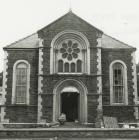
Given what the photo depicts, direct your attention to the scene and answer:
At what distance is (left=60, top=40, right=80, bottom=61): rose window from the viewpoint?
100 feet

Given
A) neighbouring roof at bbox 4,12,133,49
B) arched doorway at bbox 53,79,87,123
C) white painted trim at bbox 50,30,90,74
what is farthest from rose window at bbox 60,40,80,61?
neighbouring roof at bbox 4,12,133,49

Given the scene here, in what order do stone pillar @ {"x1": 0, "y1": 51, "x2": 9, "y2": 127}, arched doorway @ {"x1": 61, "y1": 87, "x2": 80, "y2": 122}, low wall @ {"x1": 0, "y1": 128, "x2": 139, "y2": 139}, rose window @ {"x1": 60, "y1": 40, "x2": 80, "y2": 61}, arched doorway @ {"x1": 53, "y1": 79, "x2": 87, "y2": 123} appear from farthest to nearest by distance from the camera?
arched doorway @ {"x1": 61, "y1": 87, "x2": 80, "y2": 122} → rose window @ {"x1": 60, "y1": 40, "x2": 80, "y2": 61} → stone pillar @ {"x1": 0, "y1": 51, "x2": 9, "y2": 127} → arched doorway @ {"x1": 53, "y1": 79, "x2": 87, "y2": 123} → low wall @ {"x1": 0, "y1": 128, "x2": 139, "y2": 139}

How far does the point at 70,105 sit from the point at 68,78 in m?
3.28

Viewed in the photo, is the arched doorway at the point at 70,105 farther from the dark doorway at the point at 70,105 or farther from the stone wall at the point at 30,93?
the stone wall at the point at 30,93

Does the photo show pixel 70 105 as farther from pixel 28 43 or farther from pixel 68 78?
pixel 28 43

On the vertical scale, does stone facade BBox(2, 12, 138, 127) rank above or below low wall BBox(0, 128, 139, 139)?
above

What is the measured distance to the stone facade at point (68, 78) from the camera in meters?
29.3

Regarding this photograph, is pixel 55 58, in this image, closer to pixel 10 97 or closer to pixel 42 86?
pixel 42 86

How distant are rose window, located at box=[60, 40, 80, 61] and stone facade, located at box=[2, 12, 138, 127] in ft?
2.05

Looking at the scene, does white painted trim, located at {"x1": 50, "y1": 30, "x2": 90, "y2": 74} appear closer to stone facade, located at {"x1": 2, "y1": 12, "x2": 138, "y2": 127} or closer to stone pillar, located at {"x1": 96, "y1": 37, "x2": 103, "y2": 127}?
stone facade, located at {"x1": 2, "y1": 12, "x2": 138, "y2": 127}

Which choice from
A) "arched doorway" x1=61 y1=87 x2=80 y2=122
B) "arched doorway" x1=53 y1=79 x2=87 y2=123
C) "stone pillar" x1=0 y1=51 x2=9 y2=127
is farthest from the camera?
"arched doorway" x1=61 y1=87 x2=80 y2=122

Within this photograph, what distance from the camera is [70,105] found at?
31.6 meters

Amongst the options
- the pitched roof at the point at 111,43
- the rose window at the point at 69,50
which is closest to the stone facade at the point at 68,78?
the pitched roof at the point at 111,43

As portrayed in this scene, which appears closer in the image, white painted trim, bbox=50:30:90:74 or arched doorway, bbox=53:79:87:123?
arched doorway, bbox=53:79:87:123
